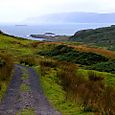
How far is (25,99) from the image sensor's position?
72.9ft

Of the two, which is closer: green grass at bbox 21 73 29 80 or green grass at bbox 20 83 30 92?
green grass at bbox 20 83 30 92

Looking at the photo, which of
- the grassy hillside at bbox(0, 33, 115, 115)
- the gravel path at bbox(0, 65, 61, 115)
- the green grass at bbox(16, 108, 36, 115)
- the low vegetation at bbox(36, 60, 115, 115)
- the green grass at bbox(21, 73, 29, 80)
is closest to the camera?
the green grass at bbox(16, 108, 36, 115)

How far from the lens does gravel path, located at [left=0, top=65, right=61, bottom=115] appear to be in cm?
1906

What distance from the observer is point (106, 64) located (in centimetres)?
5400

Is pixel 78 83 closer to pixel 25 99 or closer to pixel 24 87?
pixel 24 87

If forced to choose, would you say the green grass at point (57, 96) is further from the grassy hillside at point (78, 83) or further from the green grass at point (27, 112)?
the green grass at point (27, 112)

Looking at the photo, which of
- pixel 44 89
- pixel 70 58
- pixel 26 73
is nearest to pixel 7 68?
pixel 26 73

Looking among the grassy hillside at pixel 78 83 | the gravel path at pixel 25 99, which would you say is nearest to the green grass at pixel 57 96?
the grassy hillside at pixel 78 83

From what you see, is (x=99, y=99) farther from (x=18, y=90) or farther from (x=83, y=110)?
(x=18, y=90)

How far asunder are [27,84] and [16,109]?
9.56 meters

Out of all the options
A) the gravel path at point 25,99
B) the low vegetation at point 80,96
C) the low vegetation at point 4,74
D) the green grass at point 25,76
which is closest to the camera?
the low vegetation at point 80,96

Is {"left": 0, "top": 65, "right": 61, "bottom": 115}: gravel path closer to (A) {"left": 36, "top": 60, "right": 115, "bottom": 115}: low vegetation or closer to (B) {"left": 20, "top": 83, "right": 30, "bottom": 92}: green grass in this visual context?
(B) {"left": 20, "top": 83, "right": 30, "bottom": 92}: green grass

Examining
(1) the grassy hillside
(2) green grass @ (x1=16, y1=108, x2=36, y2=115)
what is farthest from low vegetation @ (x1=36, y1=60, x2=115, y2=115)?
(2) green grass @ (x1=16, y1=108, x2=36, y2=115)

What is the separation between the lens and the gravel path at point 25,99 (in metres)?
19.1
